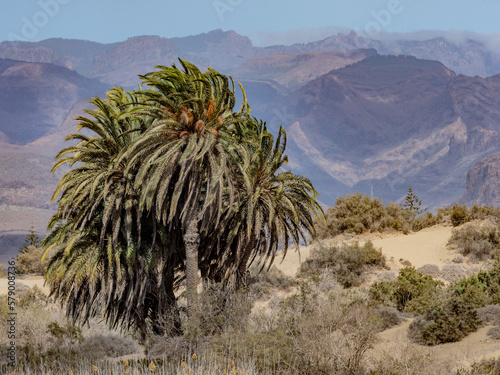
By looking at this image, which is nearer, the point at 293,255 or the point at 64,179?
the point at 64,179

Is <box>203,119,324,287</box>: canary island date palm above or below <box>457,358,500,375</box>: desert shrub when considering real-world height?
above

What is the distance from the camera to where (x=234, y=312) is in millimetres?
16734

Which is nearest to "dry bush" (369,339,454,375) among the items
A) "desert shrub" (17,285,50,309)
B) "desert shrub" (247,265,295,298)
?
"desert shrub" (247,265,295,298)

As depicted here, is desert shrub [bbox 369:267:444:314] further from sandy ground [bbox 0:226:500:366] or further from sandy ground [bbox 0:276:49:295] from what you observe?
sandy ground [bbox 0:276:49:295]

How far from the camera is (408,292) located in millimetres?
21219

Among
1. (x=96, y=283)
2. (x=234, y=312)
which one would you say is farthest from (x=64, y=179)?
(x=234, y=312)

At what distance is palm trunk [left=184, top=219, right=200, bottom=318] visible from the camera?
1650cm

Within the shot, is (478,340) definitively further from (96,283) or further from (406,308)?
(96,283)

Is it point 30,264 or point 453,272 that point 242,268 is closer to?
point 453,272

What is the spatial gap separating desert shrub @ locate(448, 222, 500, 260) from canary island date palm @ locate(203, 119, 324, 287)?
46.3ft

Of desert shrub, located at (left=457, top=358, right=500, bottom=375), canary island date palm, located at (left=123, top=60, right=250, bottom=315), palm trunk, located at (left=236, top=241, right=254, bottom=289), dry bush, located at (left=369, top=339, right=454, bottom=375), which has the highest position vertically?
canary island date palm, located at (left=123, top=60, right=250, bottom=315)

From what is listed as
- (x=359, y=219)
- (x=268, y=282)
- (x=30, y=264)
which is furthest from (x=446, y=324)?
(x=30, y=264)

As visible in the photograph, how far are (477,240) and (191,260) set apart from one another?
18590 mm

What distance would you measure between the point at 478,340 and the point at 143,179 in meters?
10.3
